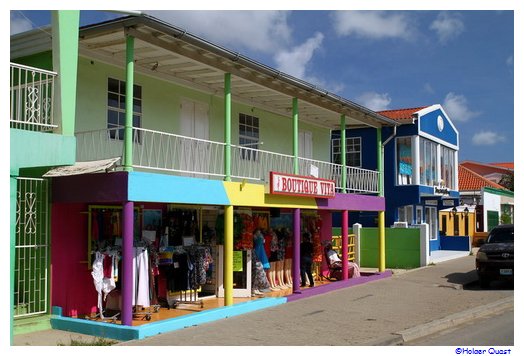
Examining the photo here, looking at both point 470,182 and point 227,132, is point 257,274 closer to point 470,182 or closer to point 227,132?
point 227,132

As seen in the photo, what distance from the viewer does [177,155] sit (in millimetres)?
13781

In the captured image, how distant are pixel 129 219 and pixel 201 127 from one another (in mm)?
5434

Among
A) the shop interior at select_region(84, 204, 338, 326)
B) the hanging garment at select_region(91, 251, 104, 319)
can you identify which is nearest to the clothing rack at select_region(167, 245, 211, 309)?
the shop interior at select_region(84, 204, 338, 326)

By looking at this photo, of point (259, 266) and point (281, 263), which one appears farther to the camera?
point (281, 263)

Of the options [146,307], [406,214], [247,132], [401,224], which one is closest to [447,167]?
[406,214]

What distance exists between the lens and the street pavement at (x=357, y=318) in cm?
962

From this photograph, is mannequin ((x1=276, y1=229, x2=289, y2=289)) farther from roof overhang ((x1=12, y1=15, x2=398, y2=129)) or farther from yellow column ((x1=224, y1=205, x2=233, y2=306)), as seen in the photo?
roof overhang ((x1=12, y1=15, x2=398, y2=129))

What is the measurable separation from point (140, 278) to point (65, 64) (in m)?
4.05

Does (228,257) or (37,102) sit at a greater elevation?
(37,102)

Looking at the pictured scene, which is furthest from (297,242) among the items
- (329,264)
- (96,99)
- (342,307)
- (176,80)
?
(96,99)

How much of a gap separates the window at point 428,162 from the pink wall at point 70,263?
1659 centimetres

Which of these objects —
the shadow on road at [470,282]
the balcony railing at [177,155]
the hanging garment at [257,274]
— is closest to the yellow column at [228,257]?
the balcony railing at [177,155]

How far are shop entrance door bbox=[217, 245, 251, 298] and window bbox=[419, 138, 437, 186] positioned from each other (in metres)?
12.5

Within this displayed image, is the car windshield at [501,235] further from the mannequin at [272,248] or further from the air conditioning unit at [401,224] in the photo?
the mannequin at [272,248]
